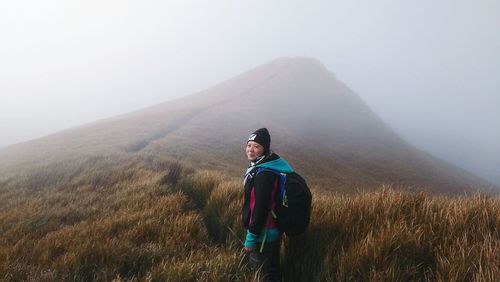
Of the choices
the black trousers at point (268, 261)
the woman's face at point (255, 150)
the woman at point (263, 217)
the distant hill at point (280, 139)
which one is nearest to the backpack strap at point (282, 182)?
the woman at point (263, 217)

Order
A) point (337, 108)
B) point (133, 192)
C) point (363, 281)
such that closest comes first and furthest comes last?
point (363, 281)
point (133, 192)
point (337, 108)

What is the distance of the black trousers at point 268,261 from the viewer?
465cm

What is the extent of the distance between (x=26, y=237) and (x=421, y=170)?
55.0 meters

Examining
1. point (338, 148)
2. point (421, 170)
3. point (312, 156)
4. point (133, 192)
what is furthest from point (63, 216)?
point (421, 170)

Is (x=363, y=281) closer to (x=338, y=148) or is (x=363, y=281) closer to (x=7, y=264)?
(x=7, y=264)

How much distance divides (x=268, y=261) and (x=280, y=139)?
150 feet

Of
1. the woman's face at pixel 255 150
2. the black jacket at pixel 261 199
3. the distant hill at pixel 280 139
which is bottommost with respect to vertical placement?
the distant hill at pixel 280 139

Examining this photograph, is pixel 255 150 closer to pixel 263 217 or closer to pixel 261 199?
pixel 261 199

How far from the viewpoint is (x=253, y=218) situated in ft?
15.3

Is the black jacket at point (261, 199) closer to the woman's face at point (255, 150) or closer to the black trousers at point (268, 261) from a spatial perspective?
the black trousers at point (268, 261)

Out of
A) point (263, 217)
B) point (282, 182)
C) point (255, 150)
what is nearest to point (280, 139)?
point (255, 150)

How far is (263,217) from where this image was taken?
4625mm

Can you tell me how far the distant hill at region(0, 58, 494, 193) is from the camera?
32.9 metres

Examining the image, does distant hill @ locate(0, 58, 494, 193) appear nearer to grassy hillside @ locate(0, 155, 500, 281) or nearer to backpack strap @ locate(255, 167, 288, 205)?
grassy hillside @ locate(0, 155, 500, 281)
